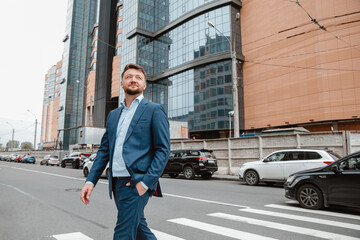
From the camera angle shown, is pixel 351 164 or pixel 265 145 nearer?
pixel 351 164

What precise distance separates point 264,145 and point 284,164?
15.7 ft

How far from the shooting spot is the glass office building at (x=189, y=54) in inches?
1553

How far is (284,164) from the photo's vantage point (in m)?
11.0

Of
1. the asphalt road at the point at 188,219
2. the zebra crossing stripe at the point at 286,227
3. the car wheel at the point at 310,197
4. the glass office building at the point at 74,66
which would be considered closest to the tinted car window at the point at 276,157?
the asphalt road at the point at 188,219

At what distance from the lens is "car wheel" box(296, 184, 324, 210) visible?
21.4ft

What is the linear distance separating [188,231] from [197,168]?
10.4 m

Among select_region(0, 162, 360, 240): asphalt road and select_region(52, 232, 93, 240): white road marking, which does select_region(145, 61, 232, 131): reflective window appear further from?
select_region(52, 232, 93, 240): white road marking

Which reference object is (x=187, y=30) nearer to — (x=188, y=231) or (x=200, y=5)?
(x=200, y=5)

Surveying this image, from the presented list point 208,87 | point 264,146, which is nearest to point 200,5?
point 208,87

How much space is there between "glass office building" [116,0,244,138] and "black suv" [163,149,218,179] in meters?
22.8

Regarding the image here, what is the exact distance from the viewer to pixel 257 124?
37625 mm

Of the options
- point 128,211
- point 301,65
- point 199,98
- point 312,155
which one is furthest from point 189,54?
point 128,211

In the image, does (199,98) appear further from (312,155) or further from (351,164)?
(351,164)

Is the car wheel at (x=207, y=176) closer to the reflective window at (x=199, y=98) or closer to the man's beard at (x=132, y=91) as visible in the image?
the man's beard at (x=132, y=91)
